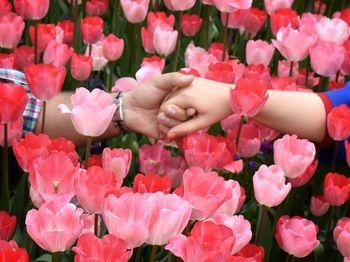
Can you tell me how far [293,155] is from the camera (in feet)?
3.65

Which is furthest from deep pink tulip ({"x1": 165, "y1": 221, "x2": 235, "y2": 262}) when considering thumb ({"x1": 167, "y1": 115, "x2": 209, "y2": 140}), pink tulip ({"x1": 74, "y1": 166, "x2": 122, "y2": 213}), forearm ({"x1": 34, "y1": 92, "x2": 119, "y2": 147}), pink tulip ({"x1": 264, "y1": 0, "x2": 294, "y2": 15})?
pink tulip ({"x1": 264, "y1": 0, "x2": 294, "y2": 15})

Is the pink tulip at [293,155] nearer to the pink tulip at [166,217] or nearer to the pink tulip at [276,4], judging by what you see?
the pink tulip at [166,217]

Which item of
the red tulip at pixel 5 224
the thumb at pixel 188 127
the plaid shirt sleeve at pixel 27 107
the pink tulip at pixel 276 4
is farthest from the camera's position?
the pink tulip at pixel 276 4

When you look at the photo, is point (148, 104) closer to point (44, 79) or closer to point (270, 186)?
point (44, 79)

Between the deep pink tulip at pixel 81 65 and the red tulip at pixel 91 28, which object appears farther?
the red tulip at pixel 91 28

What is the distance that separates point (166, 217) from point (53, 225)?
0.37ft

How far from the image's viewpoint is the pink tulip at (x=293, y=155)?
1.11m

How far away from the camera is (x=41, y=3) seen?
153 cm

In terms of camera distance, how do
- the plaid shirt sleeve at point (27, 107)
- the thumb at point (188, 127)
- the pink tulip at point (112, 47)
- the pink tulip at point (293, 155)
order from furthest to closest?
the pink tulip at point (112, 47) < the plaid shirt sleeve at point (27, 107) < the thumb at point (188, 127) < the pink tulip at point (293, 155)

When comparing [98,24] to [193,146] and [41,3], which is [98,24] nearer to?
[41,3]

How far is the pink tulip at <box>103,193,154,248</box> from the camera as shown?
790 mm

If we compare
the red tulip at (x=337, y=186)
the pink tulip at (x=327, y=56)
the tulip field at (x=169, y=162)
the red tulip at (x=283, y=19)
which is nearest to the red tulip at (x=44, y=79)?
the tulip field at (x=169, y=162)

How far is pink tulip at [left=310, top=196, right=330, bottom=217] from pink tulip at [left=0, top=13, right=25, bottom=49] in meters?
0.60

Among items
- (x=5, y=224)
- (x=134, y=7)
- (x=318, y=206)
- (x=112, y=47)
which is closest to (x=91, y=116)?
(x=5, y=224)
